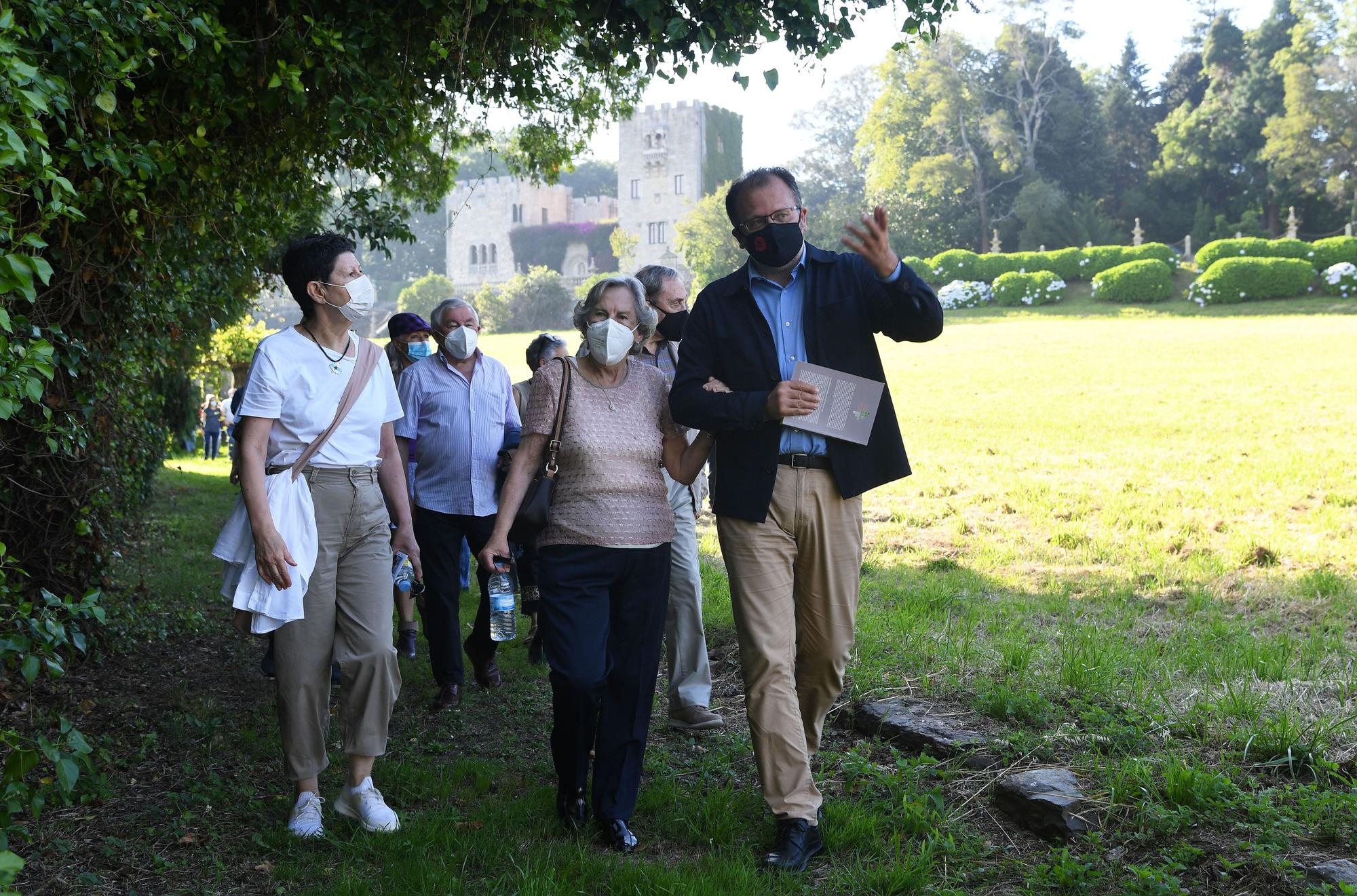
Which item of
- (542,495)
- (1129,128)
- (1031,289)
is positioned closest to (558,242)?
(1129,128)

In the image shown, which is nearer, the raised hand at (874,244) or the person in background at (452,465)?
the raised hand at (874,244)

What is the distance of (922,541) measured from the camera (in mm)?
9562

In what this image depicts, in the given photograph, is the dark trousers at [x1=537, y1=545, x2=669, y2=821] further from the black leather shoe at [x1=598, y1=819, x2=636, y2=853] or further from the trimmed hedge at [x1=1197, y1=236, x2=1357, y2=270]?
the trimmed hedge at [x1=1197, y1=236, x2=1357, y2=270]

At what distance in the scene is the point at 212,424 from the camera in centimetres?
2498

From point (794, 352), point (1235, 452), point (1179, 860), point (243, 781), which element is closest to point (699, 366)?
point (794, 352)

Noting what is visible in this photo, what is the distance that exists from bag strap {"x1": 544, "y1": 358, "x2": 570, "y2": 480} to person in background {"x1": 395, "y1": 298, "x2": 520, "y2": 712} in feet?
5.56

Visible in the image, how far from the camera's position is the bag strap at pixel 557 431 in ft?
12.8

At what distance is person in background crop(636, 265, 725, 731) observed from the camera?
5141mm

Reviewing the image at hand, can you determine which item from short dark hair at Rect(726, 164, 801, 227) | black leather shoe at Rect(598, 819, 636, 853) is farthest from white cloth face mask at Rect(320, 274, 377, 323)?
black leather shoe at Rect(598, 819, 636, 853)

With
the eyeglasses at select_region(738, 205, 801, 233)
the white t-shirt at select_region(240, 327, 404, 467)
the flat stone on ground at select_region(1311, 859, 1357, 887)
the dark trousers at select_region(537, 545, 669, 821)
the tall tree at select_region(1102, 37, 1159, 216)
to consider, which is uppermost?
the tall tree at select_region(1102, 37, 1159, 216)

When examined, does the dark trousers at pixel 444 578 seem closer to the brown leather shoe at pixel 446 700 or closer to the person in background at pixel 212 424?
the brown leather shoe at pixel 446 700

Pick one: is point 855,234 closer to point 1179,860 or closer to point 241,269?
point 1179,860

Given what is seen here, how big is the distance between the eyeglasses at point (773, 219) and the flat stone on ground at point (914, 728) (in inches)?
83.5

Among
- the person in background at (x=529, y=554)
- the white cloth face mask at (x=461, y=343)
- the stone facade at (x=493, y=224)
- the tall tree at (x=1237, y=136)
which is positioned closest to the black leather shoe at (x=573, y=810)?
the person in background at (x=529, y=554)
